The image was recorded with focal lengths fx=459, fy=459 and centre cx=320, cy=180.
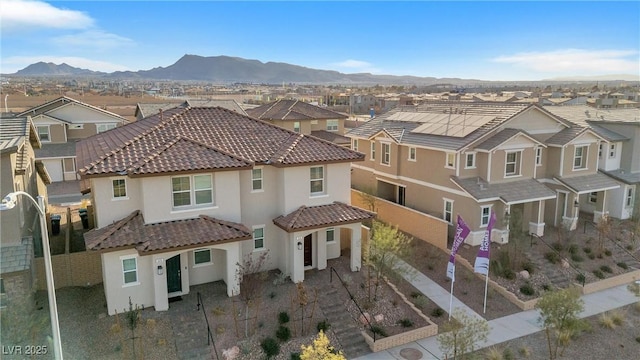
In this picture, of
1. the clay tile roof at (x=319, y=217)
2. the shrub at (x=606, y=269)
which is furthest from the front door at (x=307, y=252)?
the shrub at (x=606, y=269)

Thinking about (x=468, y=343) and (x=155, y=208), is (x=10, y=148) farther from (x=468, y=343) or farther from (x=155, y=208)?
(x=468, y=343)

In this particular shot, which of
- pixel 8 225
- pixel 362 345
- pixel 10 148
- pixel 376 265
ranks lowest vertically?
pixel 362 345

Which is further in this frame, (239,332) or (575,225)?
(575,225)

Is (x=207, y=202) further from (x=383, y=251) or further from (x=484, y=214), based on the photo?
(x=484, y=214)

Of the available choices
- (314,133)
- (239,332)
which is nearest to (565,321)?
(239,332)

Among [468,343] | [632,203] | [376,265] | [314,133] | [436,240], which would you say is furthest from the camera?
[314,133]

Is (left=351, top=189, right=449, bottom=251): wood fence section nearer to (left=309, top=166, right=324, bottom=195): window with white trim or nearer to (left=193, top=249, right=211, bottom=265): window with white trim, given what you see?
(left=309, top=166, right=324, bottom=195): window with white trim

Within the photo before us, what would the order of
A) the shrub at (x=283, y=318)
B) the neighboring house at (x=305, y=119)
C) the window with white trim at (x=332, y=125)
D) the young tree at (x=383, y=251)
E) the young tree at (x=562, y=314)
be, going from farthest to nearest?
1. the window with white trim at (x=332, y=125)
2. the neighboring house at (x=305, y=119)
3. the young tree at (x=383, y=251)
4. the shrub at (x=283, y=318)
5. the young tree at (x=562, y=314)

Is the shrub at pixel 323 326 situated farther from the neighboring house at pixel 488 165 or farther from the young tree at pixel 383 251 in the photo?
the neighboring house at pixel 488 165
